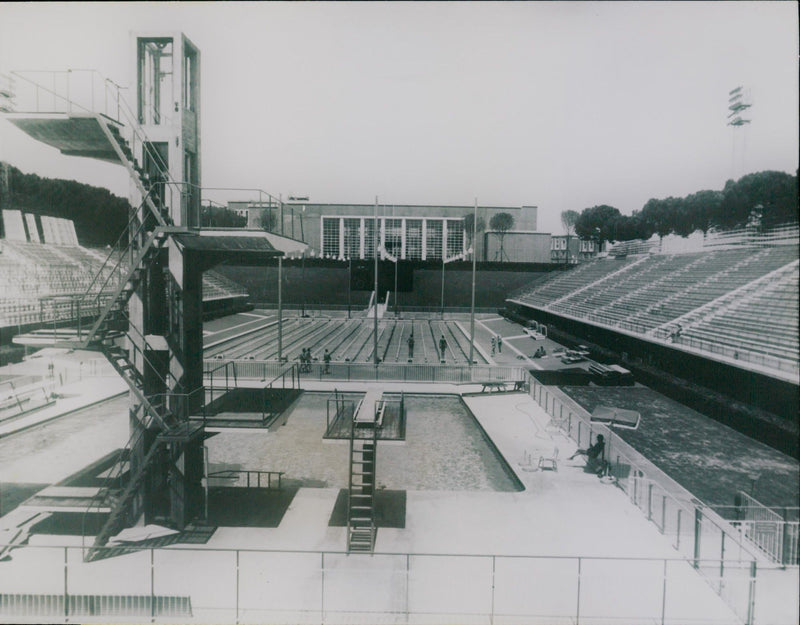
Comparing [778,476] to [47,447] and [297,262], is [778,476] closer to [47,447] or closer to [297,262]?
[47,447]

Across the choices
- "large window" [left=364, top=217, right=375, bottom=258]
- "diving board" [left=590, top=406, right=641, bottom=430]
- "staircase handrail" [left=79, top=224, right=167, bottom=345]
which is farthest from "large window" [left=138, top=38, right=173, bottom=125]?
"large window" [left=364, top=217, right=375, bottom=258]

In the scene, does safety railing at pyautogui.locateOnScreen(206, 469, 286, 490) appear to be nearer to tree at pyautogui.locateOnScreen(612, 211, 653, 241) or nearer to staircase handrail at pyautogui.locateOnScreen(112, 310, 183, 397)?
staircase handrail at pyautogui.locateOnScreen(112, 310, 183, 397)

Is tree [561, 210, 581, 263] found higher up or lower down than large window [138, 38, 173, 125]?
higher up

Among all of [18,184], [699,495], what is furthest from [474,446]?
[18,184]

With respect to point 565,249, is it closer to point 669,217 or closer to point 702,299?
point 669,217

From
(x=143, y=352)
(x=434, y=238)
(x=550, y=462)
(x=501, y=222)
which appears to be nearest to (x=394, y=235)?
(x=434, y=238)

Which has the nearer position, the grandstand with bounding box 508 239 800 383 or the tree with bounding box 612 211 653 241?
the grandstand with bounding box 508 239 800 383

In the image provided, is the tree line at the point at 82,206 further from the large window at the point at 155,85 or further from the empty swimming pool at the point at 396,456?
the large window at the point at 155,85
